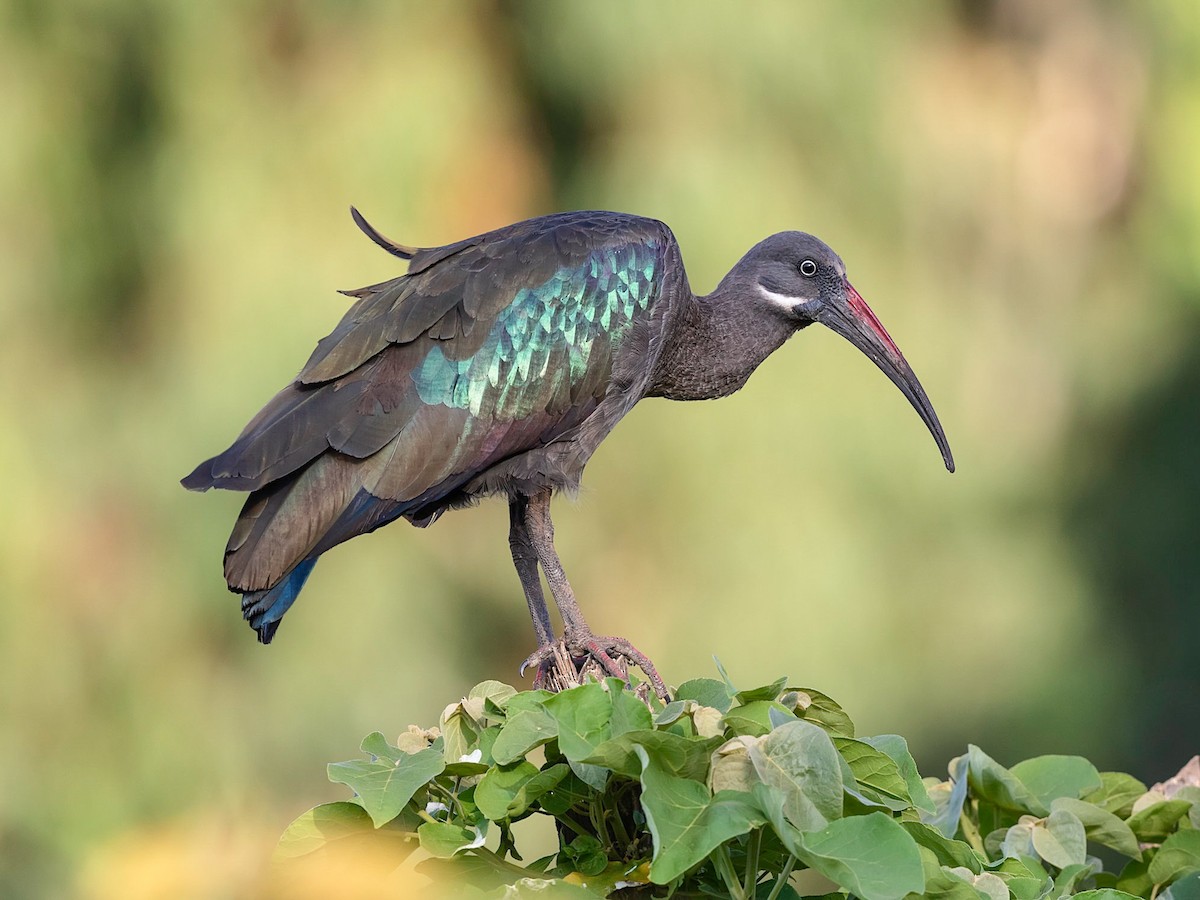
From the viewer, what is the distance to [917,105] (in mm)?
5621

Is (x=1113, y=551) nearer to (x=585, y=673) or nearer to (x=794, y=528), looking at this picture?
(x=794, y=528)

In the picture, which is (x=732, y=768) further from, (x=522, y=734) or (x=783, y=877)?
(x=522, y=734)

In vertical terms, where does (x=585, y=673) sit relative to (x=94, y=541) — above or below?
below

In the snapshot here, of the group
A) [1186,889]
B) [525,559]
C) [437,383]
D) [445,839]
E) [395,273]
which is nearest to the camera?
[445,839]

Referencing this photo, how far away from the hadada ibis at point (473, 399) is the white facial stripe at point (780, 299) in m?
0.17

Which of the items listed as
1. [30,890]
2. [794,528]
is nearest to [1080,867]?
[794,528]

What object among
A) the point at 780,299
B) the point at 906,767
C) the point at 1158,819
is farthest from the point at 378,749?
the point at 780,299

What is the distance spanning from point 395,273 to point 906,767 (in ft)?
10.9

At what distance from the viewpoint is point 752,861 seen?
1688mm

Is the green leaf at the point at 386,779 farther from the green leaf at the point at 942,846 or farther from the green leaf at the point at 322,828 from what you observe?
the green leaf at the point at 942,846

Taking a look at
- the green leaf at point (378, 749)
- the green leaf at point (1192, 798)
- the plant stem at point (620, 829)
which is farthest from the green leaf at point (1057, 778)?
the green leaf at point (378, 749)

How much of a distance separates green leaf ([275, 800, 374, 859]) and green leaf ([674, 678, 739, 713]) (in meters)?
0.47

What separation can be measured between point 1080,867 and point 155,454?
3736 millimetres

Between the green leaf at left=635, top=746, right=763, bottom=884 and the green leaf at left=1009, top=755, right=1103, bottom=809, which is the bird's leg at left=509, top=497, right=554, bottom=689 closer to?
the green leaf at left=1009, top=755, right=1103, bottom=809
